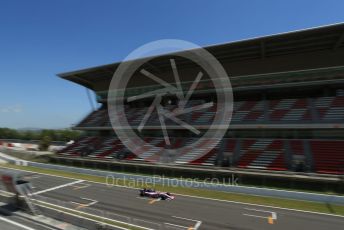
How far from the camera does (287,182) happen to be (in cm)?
2541

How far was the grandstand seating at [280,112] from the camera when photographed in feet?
99.6

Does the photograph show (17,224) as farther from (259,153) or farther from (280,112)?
(280,112)

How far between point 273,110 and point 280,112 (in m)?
1.08

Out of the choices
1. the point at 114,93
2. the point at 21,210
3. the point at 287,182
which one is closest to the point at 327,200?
the point at 287,182

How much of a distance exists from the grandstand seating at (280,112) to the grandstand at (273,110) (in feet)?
0.30

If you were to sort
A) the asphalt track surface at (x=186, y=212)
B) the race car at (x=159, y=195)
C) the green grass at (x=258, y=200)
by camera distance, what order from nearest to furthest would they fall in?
the asphalt track surface at (x=186, y=212) < the green grass at (x=258, y=200) < the race car at (x=159, y=195)

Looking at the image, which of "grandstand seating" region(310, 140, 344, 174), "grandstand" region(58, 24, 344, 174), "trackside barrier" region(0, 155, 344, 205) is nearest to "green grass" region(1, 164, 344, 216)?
"trackside barrier" region(0, 155, 344, 205)

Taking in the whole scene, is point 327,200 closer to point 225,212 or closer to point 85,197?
point 225,212

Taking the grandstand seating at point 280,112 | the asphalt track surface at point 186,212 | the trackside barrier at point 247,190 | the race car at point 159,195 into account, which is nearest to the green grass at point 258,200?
the trackside barrier at point 247,190

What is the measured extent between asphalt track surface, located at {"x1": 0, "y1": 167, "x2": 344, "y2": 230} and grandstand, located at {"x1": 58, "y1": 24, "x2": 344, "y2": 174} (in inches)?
348

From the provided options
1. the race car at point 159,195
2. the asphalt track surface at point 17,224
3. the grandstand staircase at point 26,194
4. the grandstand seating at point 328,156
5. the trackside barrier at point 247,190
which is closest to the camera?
the asphalt track surface at point 17,224

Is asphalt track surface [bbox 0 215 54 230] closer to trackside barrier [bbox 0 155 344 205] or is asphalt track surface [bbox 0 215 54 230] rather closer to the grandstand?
trackside barrier [bbox 0 155 344 205]

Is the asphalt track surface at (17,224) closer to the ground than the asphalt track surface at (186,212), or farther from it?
farther from it

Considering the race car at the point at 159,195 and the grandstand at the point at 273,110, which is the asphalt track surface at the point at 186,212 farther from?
the grandstand at the point at 273,110
